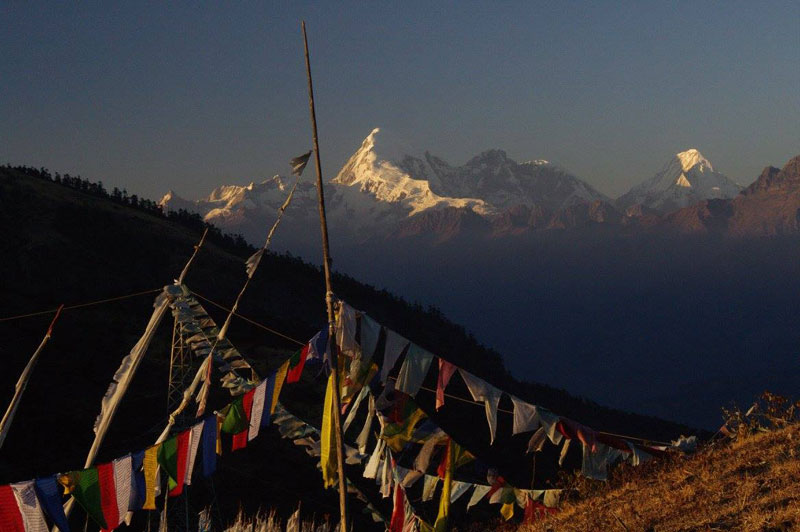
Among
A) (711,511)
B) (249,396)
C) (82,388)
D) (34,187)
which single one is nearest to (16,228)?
(34,187)

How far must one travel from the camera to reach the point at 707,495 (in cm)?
1537

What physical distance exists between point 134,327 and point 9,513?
135 ft

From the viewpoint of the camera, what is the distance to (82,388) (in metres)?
42.6

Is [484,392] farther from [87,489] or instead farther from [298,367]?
[87,489]

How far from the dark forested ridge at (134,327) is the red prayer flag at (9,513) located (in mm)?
13251

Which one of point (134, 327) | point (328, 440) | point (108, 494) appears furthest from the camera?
point (134, 327)

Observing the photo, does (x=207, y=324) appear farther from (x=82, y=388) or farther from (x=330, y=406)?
(x=82, y=388)

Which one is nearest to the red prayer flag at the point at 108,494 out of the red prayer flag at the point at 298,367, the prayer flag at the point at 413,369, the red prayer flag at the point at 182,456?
the red prayer flag at the point at 182,456

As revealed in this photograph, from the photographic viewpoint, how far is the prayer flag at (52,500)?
49.7ft

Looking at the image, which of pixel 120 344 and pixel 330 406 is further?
pixel 120 344

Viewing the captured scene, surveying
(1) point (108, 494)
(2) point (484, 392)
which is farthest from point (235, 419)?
(2) point (484, 392)

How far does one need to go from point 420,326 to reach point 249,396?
109885 mm

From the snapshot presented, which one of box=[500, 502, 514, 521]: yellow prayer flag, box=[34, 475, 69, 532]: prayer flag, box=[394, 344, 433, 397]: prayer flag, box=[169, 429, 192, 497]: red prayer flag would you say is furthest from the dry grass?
box=[34, 475, 69, 532]: prayer flag

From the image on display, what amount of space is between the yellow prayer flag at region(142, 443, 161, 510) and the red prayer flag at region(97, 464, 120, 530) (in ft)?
1.86
